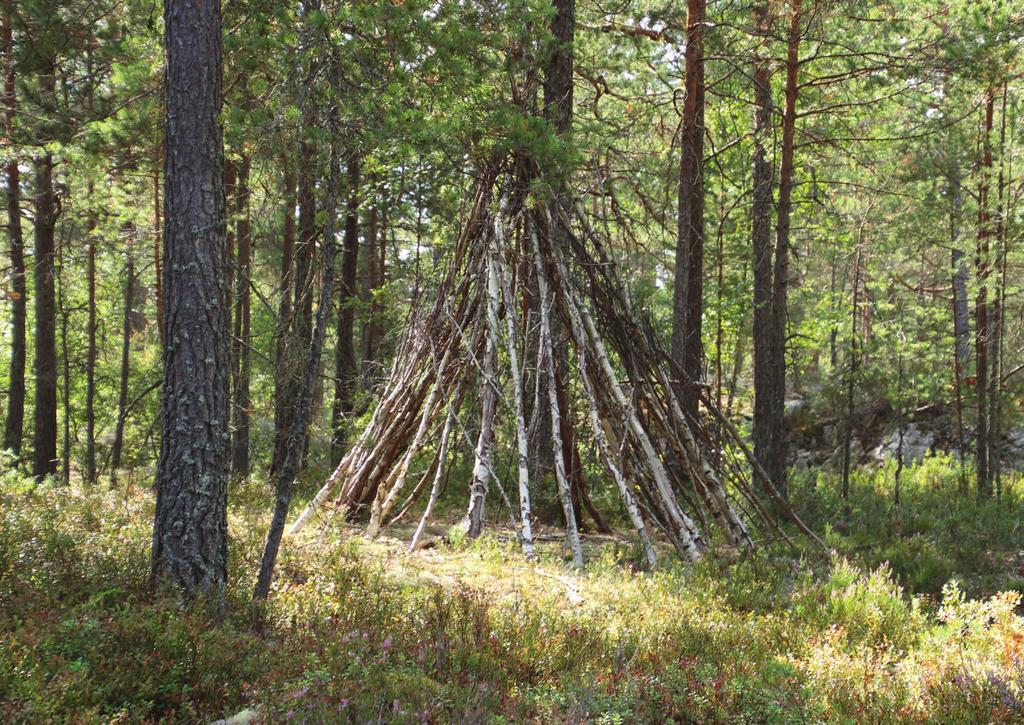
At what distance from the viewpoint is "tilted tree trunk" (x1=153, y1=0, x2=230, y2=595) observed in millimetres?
4801

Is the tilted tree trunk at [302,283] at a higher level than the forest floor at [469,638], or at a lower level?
higher

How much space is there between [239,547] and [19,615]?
6.47 ft

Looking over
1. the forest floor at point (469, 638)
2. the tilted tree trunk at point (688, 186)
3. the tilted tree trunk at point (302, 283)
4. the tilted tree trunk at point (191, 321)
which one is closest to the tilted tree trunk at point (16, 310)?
the tilted tree trunk at point (302, 283)

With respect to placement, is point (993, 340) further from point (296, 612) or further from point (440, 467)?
point (296, 612)

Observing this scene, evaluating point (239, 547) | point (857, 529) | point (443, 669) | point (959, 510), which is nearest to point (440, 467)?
point (239, 547)

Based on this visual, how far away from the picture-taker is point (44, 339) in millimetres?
12375

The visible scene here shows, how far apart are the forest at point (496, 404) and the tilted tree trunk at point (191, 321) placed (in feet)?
0.07

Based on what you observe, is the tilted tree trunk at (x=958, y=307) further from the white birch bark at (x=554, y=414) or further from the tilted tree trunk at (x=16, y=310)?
the tilted tree trunk at (x=16, y=310)

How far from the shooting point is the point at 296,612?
4.77 m

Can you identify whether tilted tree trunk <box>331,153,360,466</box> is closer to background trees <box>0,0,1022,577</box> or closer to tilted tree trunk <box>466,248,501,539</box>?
Result: background trees <box>0,0,1022,577</box>

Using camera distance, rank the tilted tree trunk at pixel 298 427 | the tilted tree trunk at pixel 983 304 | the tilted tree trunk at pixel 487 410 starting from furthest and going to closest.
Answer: the tilted tree trunk at pixel 983 304
the tilted tree trunk at pixel 487 410
the tilted tree trunk at pixel 298 427

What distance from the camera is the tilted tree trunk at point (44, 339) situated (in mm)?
12109

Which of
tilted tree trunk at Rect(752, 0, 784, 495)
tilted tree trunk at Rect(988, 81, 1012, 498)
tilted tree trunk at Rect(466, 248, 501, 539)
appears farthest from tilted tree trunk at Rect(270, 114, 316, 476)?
tilted tree trunk at Rect(988, 81, 1012, 498)

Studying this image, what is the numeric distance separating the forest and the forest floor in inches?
1.2
